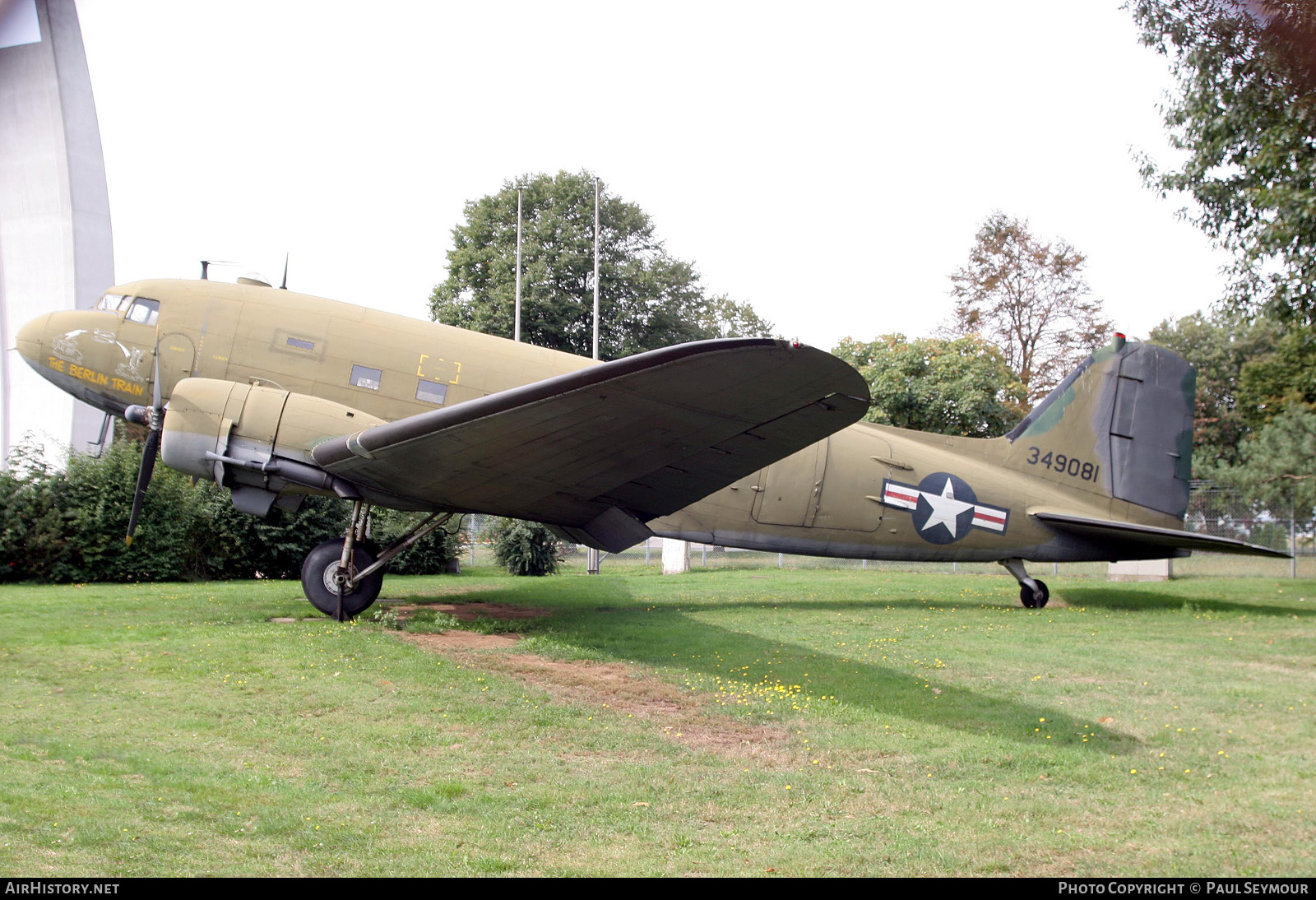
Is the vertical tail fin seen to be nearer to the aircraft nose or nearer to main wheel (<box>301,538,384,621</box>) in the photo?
main wheel (<box>301,538,384,621</box>)

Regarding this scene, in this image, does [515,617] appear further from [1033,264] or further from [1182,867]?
[1033,264]

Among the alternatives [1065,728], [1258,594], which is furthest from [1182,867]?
[1258,594]

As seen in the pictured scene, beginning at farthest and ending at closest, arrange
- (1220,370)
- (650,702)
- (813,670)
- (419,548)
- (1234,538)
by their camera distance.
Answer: (1220,370) < (1234,538) < (419,548) < (813,670) < (650,702)

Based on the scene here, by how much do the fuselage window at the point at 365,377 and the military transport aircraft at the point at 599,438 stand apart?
0.9 inches

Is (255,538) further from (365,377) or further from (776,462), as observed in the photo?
(776,462)

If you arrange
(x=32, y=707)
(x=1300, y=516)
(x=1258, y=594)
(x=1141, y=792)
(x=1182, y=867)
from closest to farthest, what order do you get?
1. (x=1182, y=867)
2. (x=1141, y=792)
3. (x=32, y=707)
4. (x=1258, y=594)
5. (x=1300, y=516)

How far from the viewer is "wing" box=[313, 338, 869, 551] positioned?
6.00 meters

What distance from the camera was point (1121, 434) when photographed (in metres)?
13.6

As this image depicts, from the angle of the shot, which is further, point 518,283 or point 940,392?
point 940,392

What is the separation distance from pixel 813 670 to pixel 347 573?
5441mm

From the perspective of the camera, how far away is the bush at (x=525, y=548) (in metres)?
20.8

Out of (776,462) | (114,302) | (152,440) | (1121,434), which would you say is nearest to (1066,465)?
(1121,434)
